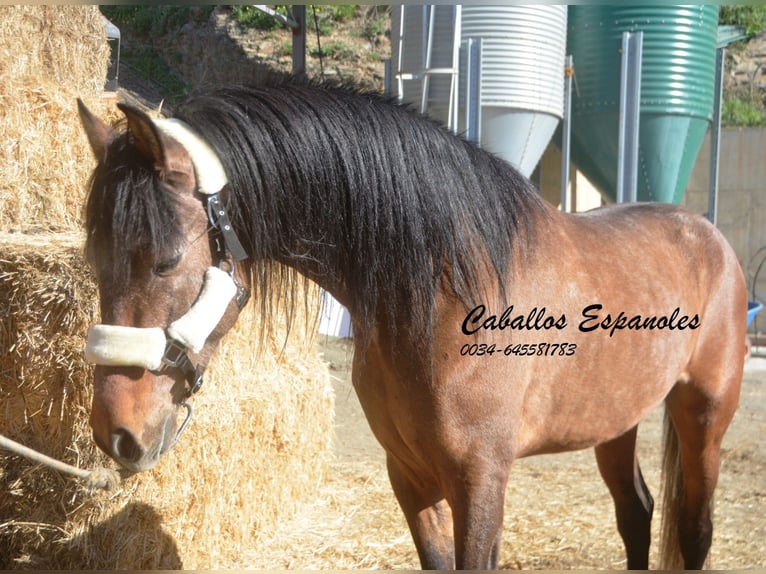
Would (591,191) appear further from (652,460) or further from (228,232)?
(228,232)

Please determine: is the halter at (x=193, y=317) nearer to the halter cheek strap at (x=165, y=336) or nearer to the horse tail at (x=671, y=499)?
the halter cheek strap at (x=165, y=336)

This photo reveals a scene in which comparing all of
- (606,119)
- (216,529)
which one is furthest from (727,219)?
(216,529)

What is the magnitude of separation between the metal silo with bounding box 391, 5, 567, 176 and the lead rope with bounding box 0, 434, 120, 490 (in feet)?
13.0

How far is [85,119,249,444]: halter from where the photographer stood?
58.4 inches

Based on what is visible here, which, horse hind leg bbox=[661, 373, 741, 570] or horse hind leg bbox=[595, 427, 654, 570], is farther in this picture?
horse hind leg bbox=[595, 427, 654, 570]

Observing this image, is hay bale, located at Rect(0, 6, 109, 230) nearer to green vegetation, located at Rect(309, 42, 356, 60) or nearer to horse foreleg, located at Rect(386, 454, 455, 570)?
Answer: horse foreleg, located at Rect(386, 454, 455, 570)

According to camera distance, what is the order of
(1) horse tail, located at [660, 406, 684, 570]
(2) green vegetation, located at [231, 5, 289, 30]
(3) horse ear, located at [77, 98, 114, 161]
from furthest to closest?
(2) green vegetation, located at [231, 5, 289, 30]
(1) horse tail, located at [660, 406, 684, 570]
(3) horse ear, located at [77, 98, 114, 161]

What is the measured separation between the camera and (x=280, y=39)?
31.4ft

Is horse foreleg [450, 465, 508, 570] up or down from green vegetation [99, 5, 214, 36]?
down

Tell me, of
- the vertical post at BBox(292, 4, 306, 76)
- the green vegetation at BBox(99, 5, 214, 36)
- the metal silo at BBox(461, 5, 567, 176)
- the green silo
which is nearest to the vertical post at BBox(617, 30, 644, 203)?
the metal silo at BBox(461, 5, 567, 176)

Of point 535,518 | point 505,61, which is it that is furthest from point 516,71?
point 535,518

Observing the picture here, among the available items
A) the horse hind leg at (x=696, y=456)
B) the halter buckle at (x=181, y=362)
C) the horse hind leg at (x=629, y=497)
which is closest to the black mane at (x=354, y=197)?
the halter buckle at (x=181, y=362)

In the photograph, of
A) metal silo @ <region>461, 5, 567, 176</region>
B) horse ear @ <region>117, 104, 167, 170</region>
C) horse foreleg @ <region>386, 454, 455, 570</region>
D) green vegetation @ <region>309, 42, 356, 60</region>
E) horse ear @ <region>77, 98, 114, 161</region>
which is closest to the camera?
horse ear @ <region>117, 104, 167, 170</region>

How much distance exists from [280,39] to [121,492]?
25.7 feet
